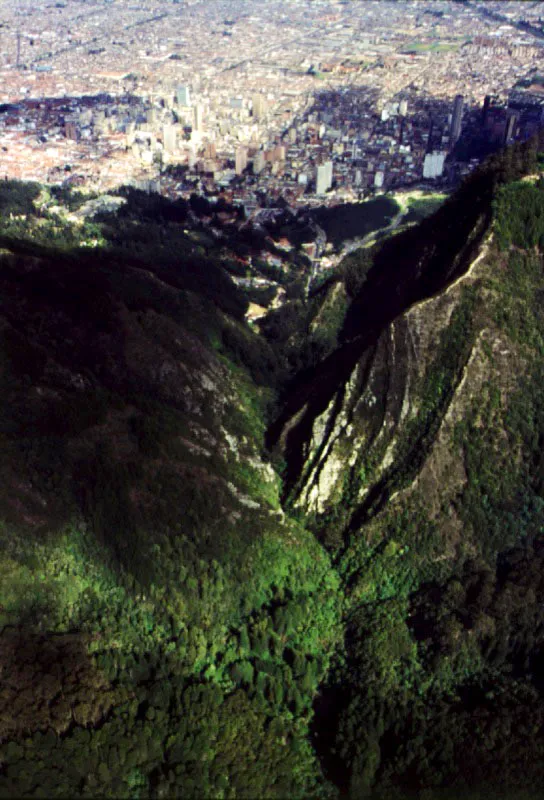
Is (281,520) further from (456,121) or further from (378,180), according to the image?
→ (456,121)

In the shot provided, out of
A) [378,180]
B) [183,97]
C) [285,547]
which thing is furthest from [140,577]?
[183,97]

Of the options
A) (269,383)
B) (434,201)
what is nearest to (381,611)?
(269,383)

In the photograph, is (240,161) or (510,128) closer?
(240,161)

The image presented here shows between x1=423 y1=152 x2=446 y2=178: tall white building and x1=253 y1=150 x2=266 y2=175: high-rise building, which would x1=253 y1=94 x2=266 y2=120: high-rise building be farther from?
x1=423 y1=152 x2=446 y2=178: tall white building

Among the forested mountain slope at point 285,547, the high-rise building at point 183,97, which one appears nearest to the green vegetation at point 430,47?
the high-rise building at point 183,97

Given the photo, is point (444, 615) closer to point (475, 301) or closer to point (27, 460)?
point (475, 301)

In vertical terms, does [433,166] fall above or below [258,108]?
below
